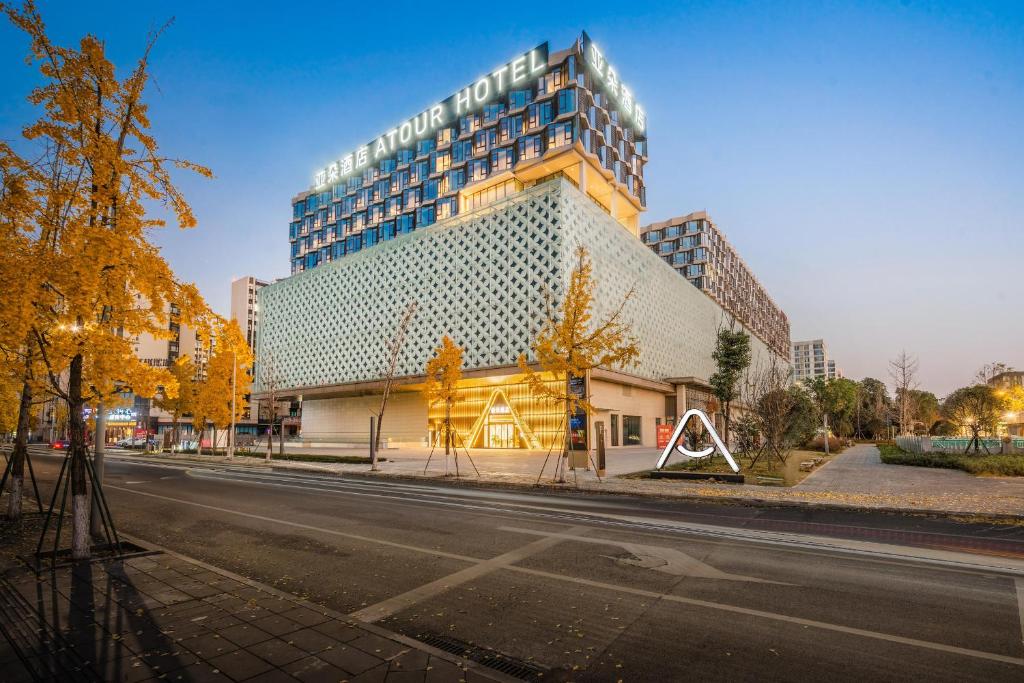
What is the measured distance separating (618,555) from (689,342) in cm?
6672

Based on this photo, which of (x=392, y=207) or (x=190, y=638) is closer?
(x=190, y=638)

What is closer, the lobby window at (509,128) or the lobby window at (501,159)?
the lobby window at (509,128)

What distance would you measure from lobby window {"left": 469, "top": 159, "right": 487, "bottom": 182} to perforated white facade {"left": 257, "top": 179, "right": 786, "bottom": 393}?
8.88 meters

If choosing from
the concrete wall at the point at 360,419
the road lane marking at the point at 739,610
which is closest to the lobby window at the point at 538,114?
the concrete wall at the point at 360,419

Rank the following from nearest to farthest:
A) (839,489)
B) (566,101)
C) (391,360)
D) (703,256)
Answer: (839,489) → (391,360) → (566,101) → (703,256)

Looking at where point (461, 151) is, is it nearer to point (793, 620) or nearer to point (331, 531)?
point (331, 531)

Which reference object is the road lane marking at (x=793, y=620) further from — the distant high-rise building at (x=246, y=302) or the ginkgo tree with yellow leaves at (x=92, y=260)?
the distant high-rise building at (x=246, y=302)

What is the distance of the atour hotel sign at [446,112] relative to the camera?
56.6 metres

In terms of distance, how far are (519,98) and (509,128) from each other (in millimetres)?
3182

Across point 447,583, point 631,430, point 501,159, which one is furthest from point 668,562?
point 501,159

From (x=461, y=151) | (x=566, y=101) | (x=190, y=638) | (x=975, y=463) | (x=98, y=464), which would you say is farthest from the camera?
(x=461, y=151)

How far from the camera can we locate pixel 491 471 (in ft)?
85.4

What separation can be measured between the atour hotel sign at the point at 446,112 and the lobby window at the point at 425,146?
2.35ft

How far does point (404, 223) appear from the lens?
68.1 metres
